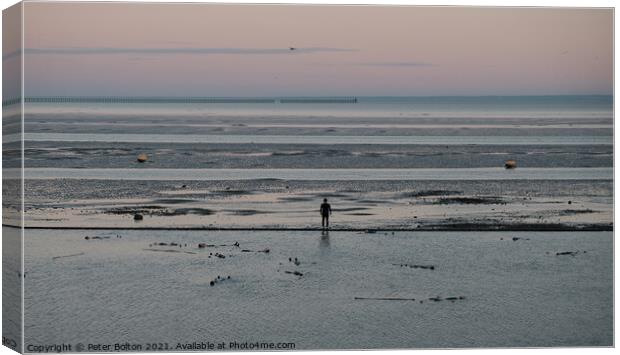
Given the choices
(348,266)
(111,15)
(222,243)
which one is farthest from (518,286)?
(111,15)

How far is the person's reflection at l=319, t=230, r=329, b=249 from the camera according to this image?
23939mm

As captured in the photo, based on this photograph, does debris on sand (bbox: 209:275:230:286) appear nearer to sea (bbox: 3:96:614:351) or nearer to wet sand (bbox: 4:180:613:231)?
sea (bbox: 3:96:614:351)

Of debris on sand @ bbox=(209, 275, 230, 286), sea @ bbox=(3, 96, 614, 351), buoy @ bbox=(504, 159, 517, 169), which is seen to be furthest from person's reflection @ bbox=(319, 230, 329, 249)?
buoy @ bbox=(504, 159, 517, 169)

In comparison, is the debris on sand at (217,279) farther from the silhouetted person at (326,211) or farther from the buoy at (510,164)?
the buoy at (510,164)

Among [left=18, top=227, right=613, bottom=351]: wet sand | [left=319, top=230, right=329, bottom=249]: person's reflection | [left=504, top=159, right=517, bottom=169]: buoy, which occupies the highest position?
[left=504, top=159, right=517, bottom=169]: buoy

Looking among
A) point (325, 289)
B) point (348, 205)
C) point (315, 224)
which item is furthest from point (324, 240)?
point (325, 289)

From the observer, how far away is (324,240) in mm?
24031

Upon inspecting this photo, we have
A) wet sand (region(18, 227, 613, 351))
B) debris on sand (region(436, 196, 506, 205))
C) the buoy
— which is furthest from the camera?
the buoy

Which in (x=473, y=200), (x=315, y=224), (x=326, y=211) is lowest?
(x=315, y=224)

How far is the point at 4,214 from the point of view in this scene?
72.9 ft

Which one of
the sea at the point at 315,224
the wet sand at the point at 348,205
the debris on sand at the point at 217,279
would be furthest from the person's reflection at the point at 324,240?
the debris on sand at the point at 217,279

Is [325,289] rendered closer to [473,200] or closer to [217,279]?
[217,279]

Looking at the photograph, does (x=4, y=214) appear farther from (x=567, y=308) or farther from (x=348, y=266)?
(x=567, y=308)

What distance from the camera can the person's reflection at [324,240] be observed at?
23.9 m
